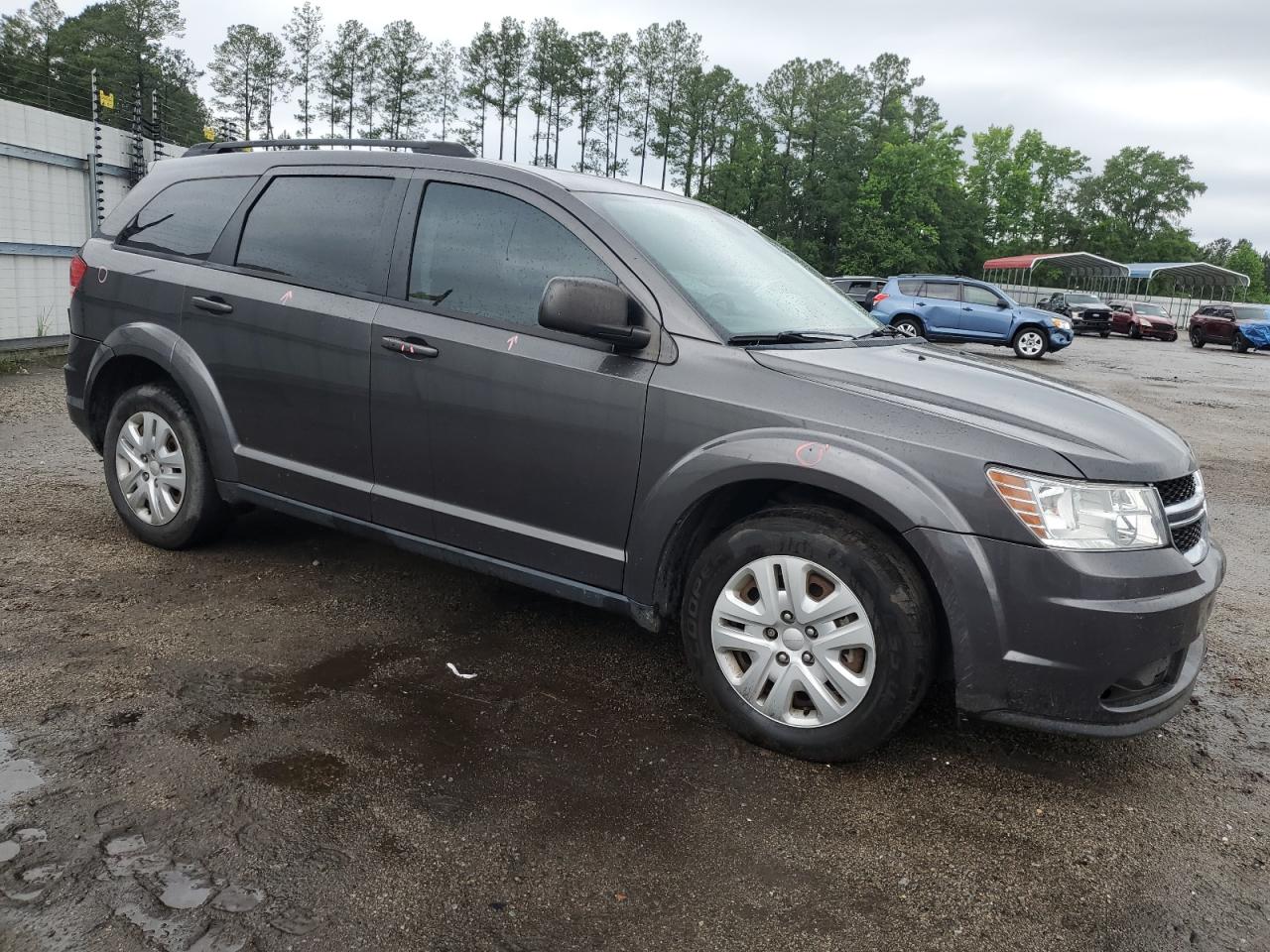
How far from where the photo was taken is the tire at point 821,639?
2.89 metres

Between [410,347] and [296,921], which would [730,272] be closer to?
[410,347]

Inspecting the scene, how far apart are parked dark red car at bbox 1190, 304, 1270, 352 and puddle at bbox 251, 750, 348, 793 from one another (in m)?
35.3

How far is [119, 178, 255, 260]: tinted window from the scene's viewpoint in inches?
176

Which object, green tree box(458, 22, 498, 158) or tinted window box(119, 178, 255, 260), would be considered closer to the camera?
tinted window box(119, 178, 255, 260)

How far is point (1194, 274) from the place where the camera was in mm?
50000

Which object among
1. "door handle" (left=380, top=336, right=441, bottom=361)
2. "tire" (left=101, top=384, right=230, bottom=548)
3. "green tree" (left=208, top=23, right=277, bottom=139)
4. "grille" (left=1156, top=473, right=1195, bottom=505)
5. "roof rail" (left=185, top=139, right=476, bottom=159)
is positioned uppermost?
"green tree" (left=208, top=23, right=277, bottom=139)

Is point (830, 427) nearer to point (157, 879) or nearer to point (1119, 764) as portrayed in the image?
point (1119, 764)

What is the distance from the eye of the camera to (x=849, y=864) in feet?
8.59

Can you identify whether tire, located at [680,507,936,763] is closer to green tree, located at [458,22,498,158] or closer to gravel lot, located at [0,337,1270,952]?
gravel lot, located at [0,337,1270,952]

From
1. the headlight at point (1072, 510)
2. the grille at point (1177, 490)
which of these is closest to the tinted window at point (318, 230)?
the headlight at point (1072, 510)

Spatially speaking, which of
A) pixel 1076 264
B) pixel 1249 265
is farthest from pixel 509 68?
pixel 1249 265

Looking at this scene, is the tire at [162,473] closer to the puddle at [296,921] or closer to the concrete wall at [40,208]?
the puddle at [296,921]

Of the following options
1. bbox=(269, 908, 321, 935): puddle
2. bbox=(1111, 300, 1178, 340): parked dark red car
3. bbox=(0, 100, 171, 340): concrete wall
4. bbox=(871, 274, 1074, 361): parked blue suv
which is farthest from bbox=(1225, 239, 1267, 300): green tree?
bbox=(269, 908, 321, 935): puddle

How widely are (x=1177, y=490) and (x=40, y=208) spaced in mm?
12631
